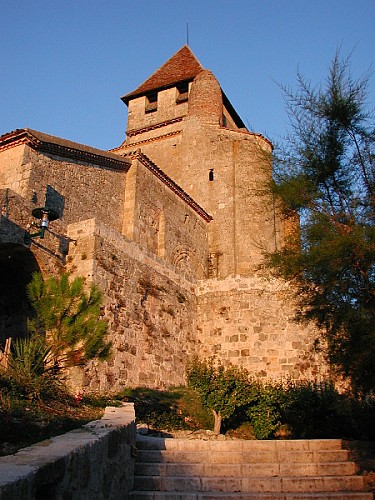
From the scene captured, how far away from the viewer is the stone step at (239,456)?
706cm

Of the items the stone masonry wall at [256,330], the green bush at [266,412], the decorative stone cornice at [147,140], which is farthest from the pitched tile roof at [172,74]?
the green bush at [266,412]

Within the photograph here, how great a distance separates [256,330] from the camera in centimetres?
1593

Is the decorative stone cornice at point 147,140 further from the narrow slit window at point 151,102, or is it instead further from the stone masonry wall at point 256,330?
the stone masonry wall at point 256,330

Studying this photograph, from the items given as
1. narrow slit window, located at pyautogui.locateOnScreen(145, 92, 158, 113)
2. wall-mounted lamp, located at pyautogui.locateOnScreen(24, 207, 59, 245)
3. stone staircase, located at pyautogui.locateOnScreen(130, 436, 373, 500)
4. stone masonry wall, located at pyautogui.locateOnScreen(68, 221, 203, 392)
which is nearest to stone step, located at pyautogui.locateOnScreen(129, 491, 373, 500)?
stone staircase, located at pyautogui.locateOnScreen(130, 436, 373, 500)

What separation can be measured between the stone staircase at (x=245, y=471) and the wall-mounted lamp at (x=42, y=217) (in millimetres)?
5547

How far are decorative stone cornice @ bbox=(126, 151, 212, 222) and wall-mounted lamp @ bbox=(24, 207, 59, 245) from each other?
7.57 meters

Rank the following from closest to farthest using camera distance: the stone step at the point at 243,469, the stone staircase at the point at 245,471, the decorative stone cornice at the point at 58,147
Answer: the stone staircase at the point at 245,471 → the stone step at the point at 243,469 → the decorative stone cornice at the point at 58,147

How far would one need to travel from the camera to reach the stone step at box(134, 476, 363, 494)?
6.22 m

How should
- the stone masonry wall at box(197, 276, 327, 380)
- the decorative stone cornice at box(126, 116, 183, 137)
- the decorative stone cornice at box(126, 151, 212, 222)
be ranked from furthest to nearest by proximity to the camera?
1. the decorative stone cornice at box(126, 116, 183, 137)
2. the decorative stone cornice at box(126, 151, 212, 222)
3. the stone masonry wall at box(197, 276, 327, 380)

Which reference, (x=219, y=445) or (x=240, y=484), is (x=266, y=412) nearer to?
(x=219, y=445)

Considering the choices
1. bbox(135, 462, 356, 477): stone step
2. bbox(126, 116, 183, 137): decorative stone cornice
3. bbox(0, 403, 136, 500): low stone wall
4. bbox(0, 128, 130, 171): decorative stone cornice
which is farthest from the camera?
bbox(126, 116, 183, 137): decorative stone cornice

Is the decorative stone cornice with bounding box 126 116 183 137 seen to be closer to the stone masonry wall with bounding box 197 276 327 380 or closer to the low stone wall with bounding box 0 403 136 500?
the stone masonry wall with bounding box 197 276 327 380

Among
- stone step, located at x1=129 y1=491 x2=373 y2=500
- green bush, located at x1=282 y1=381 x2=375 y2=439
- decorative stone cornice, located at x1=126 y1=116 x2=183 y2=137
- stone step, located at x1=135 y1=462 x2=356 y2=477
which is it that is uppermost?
decorative stone cornice, located at x1=126 y1=116 x2=183 y2=137

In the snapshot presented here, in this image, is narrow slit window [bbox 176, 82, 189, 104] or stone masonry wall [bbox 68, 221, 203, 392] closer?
stone masonry wall [bbox 68, 221, 203, 392]
